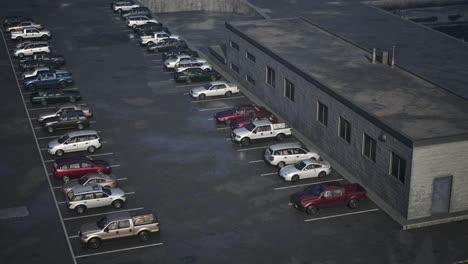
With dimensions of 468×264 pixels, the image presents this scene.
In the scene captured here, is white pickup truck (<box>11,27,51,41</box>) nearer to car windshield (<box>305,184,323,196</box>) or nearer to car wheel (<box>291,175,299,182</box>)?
car wheel (<box>291,175,299,182</box>)

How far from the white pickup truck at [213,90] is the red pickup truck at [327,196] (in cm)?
2443

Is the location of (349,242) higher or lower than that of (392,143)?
lower

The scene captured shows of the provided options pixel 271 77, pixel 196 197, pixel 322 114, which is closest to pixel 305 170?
pixel 322 114

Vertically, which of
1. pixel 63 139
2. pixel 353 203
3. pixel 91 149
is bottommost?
pixel 353 203

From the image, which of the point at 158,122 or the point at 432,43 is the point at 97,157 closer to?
the point at 158,122

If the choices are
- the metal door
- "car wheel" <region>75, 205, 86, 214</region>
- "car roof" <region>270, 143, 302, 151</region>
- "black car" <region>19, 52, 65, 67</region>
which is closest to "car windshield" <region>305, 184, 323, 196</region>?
"car roof" <region>270, 143, 302, 151</region>

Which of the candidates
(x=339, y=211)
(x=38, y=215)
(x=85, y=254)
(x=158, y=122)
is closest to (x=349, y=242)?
(x=339, y=211)

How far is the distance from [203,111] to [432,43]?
28.6 m

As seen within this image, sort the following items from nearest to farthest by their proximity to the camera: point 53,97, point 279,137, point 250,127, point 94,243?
point 94,243
point 250,127
point 279,137
point 53,97

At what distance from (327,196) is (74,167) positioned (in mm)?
20009

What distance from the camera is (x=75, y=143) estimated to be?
6438 cm

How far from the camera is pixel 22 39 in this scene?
97.1m

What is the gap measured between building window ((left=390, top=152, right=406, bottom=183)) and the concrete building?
0.24 feet

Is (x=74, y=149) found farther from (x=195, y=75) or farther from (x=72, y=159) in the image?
(x=195, y=75)
